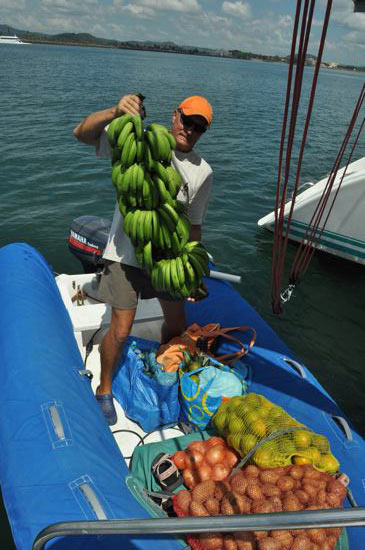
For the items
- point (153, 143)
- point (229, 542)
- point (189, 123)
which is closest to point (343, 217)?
point (189, 123)

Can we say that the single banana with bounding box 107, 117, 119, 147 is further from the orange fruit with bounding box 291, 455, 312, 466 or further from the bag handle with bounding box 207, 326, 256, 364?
the orange fruit with bounding box 291, 455, 312, 466

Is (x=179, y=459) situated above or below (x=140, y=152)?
below

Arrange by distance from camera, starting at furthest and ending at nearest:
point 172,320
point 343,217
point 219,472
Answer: point 343,217 < point 172,320 < point 219,472

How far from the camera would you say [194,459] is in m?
2.46

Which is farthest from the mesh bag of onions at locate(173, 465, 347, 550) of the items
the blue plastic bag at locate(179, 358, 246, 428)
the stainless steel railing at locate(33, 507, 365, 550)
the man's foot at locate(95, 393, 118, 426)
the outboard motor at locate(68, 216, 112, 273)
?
the outboard motor at locate(68, 216, 112, 273)

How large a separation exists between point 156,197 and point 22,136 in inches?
518

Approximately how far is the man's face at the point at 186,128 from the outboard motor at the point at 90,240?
2293mm

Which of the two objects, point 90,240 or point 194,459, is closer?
point 194,459

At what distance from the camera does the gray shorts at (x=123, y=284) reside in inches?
108

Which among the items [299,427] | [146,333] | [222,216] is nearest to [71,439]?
[299,427]

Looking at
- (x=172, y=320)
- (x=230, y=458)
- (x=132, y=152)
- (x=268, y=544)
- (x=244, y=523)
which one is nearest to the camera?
(x=244, y=523)

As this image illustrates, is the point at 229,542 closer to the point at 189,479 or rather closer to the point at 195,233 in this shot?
the point at 189,479

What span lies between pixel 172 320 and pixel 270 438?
138 cm

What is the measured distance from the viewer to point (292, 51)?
200cm
